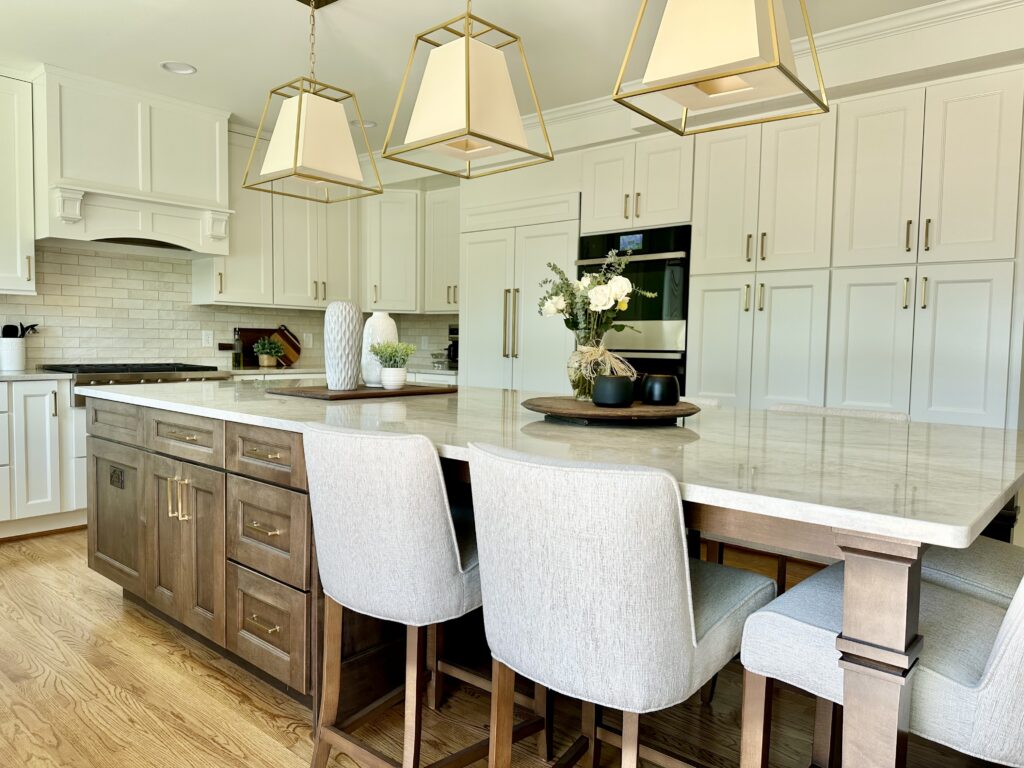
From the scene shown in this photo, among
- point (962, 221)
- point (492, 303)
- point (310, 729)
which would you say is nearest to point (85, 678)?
point (310, 729)

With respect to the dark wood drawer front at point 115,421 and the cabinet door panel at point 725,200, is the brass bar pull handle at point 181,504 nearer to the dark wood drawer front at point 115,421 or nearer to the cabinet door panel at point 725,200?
the dark wood drawer front at point 115,421

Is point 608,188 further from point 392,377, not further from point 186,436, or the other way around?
point 186,436

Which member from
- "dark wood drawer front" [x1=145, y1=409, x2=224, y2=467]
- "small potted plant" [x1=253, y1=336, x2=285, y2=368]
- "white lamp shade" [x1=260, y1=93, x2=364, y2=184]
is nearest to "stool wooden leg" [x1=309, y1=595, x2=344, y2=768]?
"dark wood drawer front" [x1=145, y1=409, x2=224, y2=467]

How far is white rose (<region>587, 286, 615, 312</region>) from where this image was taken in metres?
2.01

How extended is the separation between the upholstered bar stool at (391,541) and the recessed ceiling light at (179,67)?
3.21 meters

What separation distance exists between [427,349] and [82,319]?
8.42ft

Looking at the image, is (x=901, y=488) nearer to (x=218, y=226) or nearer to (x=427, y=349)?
(x=218, y=226)

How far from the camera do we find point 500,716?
4.55 feet

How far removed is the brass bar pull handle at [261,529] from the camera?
77.0 inches

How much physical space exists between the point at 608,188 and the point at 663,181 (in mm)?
361

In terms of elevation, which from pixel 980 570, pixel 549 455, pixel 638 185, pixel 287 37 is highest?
pixel 287 37

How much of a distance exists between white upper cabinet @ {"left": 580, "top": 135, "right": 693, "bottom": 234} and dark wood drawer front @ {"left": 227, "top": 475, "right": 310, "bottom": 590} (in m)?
2.87

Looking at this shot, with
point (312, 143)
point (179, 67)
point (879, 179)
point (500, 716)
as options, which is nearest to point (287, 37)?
point (179, 67)

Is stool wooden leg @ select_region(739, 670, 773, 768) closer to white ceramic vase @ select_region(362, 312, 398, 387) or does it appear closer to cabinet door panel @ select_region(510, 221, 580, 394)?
white ceramic vase @ select_region(362, 312, 398, 387)
